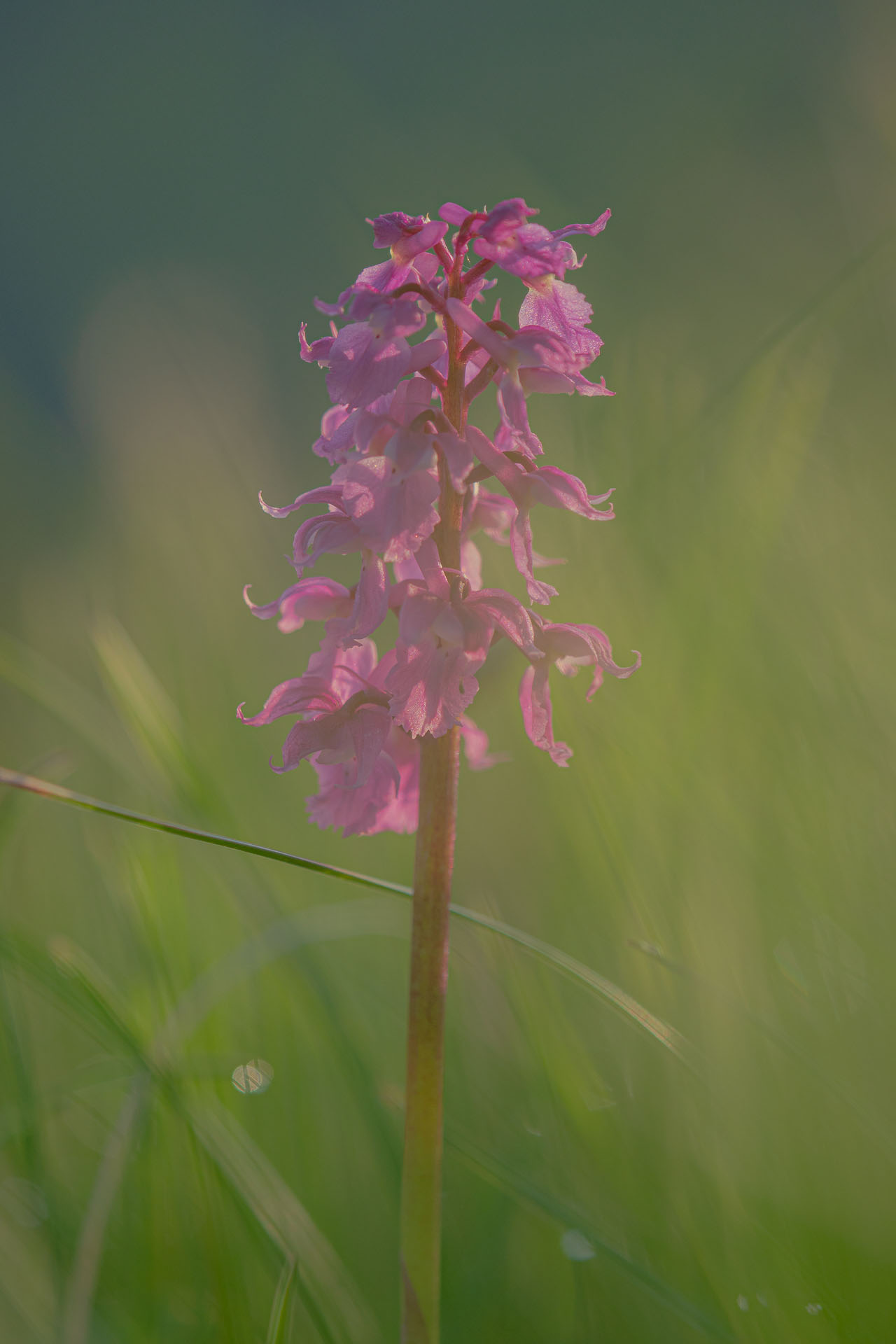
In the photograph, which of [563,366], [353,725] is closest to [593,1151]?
[353,725]

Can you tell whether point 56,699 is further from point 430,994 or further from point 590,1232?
point 590,1232

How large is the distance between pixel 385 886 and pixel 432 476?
0.56 m

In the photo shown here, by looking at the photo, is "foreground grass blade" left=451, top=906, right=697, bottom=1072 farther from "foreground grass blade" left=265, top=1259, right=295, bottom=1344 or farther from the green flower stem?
"foreground grass blade" left=265, top=1259, right=295, bottom=1344

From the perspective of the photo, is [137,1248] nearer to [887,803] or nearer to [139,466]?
[887,803]

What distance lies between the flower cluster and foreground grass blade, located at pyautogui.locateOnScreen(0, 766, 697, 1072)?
12cm

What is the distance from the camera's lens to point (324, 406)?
8.21m

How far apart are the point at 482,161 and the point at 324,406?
4.44 metres

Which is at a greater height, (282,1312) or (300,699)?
(300,699)

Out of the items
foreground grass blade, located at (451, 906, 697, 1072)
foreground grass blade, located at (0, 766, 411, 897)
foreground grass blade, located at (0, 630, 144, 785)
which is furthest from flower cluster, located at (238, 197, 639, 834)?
foreground grass blade, located at (0, 630, 144, 785)

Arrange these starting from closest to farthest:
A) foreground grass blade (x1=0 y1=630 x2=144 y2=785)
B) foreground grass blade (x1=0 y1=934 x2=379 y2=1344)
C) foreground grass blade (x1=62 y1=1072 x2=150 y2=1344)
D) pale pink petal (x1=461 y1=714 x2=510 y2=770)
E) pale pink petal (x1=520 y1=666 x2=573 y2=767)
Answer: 1. foreground grass blade (x1=62 y1=1072 x2=150 y2=1344)
2. foreground grass blade (x1=0 y1=934 x2=379 y2=1344)
3. pale pink petal (x1=520 y1=666 x2=573 y2=767)
4. pale pink petal (x1=461 y1=714 x2=510 y2=770)
5. foreground grass blade (x1=0 y1=630 x2=144 y2=785)

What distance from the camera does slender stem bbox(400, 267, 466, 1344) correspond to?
1185 mm

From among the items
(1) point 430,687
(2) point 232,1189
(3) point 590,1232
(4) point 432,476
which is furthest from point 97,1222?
(4) point 432,476

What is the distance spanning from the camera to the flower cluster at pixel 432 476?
121 cm

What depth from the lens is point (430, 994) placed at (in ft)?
4.02
